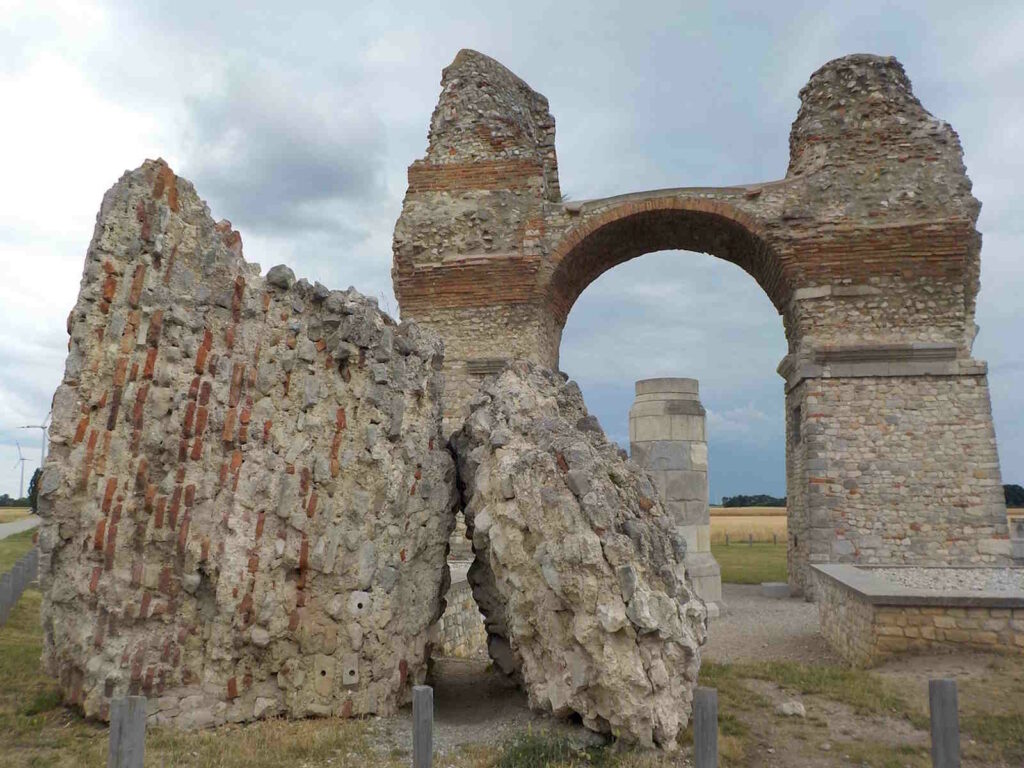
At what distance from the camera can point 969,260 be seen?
41.6 ft

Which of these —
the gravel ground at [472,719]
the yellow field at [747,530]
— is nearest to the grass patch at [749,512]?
the yellow field at [747,530]

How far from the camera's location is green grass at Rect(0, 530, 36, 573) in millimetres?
13520

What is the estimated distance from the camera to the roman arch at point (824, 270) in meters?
12.3

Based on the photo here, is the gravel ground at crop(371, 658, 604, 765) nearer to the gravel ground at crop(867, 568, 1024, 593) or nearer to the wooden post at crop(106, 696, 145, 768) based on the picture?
the wooden post at crop(106, 696, 145, 768)

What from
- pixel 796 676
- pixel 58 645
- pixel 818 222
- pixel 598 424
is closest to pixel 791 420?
pixel 818 222

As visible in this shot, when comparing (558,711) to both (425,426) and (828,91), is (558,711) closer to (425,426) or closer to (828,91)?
(425,426)

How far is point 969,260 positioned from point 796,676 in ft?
30.0

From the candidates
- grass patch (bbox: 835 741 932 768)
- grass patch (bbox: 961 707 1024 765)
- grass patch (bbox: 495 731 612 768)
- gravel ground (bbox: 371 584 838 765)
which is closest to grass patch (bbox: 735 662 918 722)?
grass patch (bbox: 961 707 1024 765)

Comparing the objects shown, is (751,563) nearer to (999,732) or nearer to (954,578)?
(954,578)

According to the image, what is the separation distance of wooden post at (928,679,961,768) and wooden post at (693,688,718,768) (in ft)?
3.65

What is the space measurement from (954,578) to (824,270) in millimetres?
5786

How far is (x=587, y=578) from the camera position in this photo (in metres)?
4.55

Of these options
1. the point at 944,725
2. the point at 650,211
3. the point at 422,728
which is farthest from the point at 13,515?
the point at 944,725

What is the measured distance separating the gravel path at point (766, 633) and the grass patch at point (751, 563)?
8.87 ft
